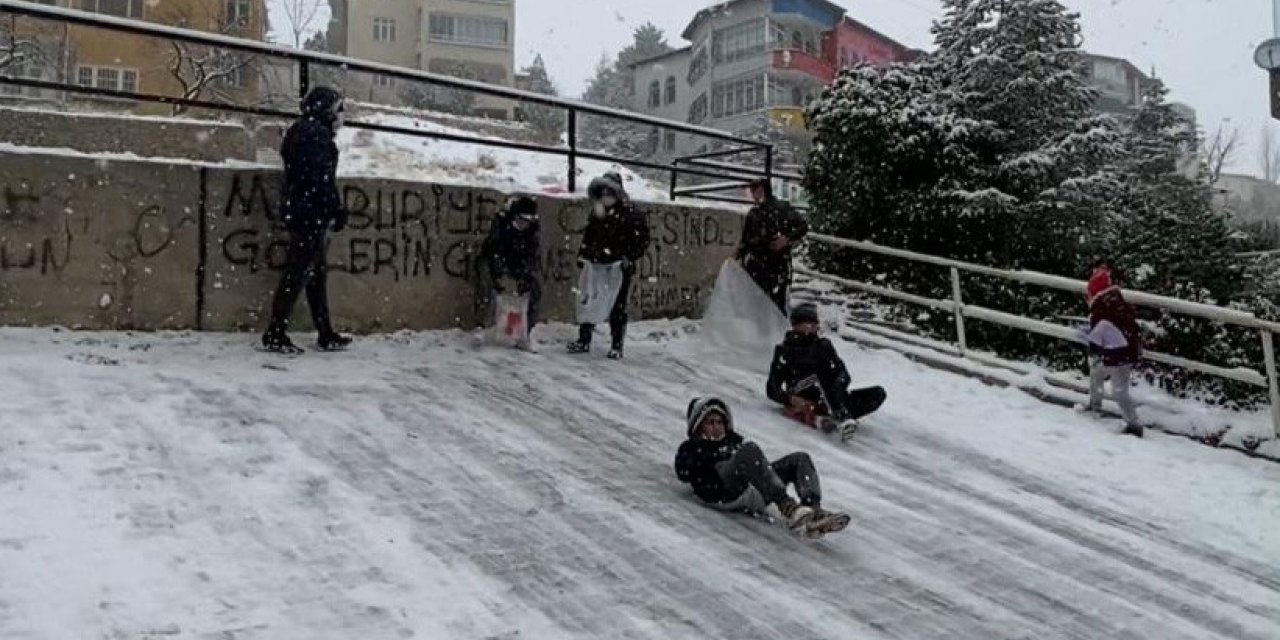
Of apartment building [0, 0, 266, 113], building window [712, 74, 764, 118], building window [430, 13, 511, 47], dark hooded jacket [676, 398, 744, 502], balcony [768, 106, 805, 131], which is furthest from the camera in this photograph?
building window [430, 13, 511, 47]

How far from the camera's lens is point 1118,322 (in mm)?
8094

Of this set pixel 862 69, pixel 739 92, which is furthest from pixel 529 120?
pixel 862 69

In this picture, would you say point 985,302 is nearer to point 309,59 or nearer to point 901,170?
point 901,170

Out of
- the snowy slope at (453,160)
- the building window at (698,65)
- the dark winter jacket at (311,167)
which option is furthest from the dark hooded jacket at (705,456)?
the building window at (698,65)

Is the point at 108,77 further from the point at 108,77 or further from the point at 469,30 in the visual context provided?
the point at 469,30

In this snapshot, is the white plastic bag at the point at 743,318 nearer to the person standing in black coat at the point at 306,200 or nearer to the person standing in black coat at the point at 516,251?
the person standing in black coat at the point at 516,251

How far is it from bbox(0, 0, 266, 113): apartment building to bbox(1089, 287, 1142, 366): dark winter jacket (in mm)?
15910

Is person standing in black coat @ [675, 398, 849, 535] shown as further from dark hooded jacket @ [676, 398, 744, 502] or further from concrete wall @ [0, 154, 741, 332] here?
concrete wall @ [0, 154, 741, 332]

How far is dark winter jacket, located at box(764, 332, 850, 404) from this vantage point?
737 centimetres

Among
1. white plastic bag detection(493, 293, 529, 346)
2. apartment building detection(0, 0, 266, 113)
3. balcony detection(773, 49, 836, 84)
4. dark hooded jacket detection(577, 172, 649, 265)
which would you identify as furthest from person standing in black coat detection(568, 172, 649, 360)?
balcony detection(773, 49, 836, 84)

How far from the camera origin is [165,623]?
3410 mm

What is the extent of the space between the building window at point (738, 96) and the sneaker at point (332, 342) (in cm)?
4002

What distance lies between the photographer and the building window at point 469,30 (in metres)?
50.3

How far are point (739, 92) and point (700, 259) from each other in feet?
126
